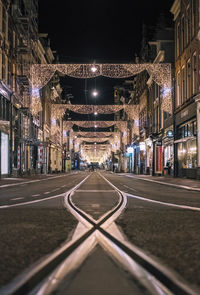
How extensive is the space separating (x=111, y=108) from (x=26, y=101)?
33.1 feet

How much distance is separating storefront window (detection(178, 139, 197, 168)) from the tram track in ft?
73.1

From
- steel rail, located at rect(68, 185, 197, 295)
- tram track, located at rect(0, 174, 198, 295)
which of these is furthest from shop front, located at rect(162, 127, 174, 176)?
steel rail, located at rect(68, 185, 197, 295)

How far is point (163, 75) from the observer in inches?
1081

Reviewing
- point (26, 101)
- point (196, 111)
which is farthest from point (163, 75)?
point (26, 101)

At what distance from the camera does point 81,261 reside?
3949 millimetres

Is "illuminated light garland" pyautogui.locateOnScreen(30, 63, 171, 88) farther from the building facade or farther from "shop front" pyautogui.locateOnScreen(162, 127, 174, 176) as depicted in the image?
"shop front" pyautogui.locateOnScreen(162, 127, 174, 176)

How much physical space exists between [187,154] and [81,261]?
26021 mm

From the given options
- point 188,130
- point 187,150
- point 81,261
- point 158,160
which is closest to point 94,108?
point 158,160

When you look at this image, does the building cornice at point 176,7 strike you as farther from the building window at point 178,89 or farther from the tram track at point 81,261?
the tram track at point 81,261

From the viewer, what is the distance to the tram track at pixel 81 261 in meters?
3.03

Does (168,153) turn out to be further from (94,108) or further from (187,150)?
(94,108)

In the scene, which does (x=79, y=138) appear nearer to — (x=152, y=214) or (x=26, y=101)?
(x=26, y=101)

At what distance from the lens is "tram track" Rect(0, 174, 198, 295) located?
3029 mm

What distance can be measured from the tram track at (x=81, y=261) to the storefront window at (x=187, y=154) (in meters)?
22.3
